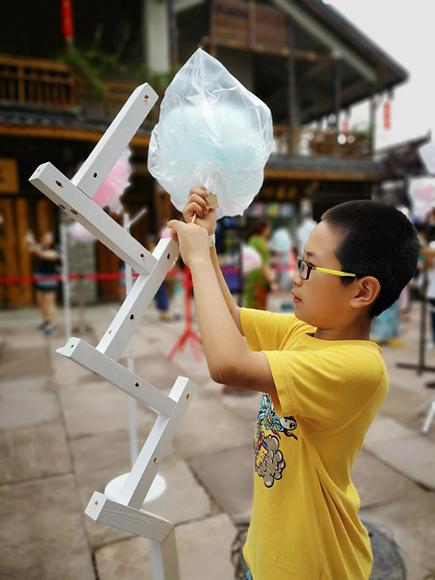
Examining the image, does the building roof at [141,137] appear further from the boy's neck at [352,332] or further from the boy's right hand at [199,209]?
the boy's neck at [352,332]

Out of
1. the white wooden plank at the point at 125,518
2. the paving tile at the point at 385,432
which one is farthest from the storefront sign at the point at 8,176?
the white wooden plank at the point at 125,518

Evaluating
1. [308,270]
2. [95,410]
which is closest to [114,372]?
[308,270]

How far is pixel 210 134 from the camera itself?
111cm

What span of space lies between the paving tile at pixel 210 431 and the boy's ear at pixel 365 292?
96.2 inches

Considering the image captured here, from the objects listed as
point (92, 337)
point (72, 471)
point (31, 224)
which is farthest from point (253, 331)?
point (31, 224)

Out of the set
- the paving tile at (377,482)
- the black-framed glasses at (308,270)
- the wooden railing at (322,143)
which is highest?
the wooden railing at (322,143)

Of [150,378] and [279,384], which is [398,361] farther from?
[279,384]

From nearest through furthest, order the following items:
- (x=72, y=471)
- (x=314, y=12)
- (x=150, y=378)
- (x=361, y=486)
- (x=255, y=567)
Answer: (x=255, y=567), (x=361, y=486), (x=72, y=471), (x=150, y=378), (x=314, y=12)

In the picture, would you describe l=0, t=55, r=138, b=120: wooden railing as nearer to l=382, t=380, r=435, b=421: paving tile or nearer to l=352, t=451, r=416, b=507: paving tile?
l=382, t=380, r=435, b=421: paving tile

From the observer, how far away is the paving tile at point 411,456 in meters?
2.77

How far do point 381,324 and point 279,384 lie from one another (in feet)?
19.5

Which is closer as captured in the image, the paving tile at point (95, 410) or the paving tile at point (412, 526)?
the paving tile at point (412, 526)

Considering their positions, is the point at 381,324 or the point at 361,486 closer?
the point at 361,486

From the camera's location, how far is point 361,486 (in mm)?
2643
